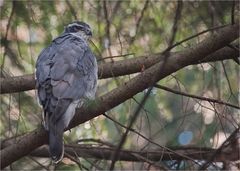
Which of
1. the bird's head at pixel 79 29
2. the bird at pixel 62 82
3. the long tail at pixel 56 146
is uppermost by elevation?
the bird's head at pixel 79 29

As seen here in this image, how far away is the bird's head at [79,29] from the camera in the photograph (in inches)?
179

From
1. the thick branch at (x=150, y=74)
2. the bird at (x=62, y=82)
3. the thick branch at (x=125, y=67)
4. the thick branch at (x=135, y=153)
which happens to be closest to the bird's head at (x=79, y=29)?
the bird at (x=62, y=82)

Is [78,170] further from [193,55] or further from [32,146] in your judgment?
[193,55]

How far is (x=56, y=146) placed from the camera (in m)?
3.55

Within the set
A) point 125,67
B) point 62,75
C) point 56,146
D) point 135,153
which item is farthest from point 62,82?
point 135,153

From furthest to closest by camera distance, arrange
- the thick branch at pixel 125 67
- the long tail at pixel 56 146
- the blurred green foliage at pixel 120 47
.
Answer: the blurred green foliage at pixel 120 47 → the thick branch at pixel 125 67 → the long tail at pixel 56 146

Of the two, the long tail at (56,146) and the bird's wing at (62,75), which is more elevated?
the bird's wing at (62,75)

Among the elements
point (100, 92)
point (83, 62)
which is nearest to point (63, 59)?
point (83, 62)

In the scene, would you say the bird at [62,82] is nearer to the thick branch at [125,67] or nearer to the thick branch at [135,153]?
the thick branch at [125,67]

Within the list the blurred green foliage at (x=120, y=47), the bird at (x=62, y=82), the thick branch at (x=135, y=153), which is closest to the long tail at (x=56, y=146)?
the bird at (x=62, y=82)

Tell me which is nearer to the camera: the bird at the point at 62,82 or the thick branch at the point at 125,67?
the bird at the point at 62,82

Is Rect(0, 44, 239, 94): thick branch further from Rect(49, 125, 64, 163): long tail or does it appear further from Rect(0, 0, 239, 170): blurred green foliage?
Rect(49, 125, 64, 163): long tail

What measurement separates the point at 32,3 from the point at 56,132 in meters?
1.22

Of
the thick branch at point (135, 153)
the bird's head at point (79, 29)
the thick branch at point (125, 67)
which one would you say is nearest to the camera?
the thick branch at point (125, 67)
